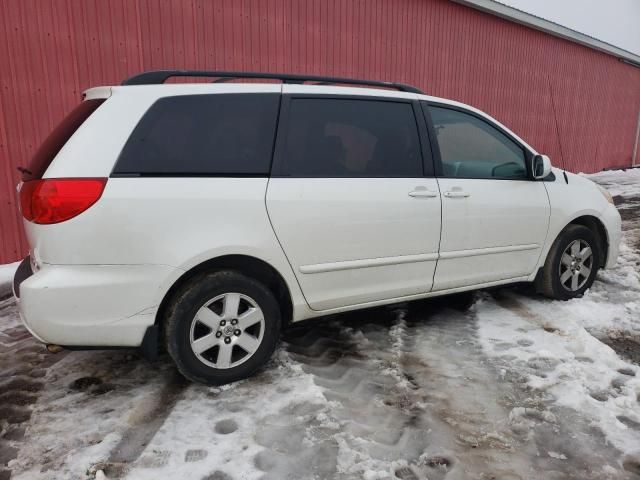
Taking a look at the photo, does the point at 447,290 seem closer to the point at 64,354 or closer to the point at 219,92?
the point at 219,92

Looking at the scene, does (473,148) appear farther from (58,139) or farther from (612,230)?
(58,139)

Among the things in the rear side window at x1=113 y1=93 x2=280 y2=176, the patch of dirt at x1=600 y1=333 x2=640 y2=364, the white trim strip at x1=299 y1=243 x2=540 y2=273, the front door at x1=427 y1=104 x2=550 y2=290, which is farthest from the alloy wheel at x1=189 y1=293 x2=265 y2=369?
the patch of dirt at x1=600 y1=333 x2=640 y2=364

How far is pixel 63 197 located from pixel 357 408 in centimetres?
183

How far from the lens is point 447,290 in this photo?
11.5 ft

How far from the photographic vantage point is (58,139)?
2.49 m

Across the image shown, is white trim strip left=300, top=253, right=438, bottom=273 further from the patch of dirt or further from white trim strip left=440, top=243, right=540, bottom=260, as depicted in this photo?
the patch of dirt

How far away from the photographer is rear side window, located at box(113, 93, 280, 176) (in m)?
2.46

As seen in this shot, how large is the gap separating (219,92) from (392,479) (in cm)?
217

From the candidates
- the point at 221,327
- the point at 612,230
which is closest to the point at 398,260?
the point at 221,327


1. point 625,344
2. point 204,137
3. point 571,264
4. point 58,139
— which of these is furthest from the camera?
point 571,264

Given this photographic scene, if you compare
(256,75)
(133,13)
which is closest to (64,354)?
(256,75)

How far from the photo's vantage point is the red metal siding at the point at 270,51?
4.84 m

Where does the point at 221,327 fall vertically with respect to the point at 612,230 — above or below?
below

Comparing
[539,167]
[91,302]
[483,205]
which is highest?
[539,167]
